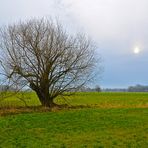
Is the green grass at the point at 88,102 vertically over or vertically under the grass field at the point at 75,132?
over

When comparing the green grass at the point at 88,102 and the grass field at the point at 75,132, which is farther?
the green grass at the point at 88,102

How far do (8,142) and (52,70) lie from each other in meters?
23.4

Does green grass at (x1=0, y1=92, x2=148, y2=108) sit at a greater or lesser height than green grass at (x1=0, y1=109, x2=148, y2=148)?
greater

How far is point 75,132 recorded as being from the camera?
20875 millimetres

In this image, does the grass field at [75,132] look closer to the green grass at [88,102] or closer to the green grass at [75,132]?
the green grass at [75,132]

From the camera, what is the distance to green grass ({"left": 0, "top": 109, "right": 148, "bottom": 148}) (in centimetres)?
1717

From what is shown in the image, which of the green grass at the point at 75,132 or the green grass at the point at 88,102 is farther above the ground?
the green grass at the point at 88,102

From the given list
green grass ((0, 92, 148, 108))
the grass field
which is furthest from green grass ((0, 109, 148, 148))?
green grass ((0, 92, 148, 108))

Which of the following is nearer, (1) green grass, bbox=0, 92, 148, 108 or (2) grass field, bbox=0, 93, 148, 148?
(2) grass field, bbox=0, 93, 148, 148

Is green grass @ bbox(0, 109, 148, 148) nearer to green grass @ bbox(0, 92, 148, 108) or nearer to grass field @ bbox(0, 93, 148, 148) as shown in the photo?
grass field @ bbox(0, 93, 148, 148)

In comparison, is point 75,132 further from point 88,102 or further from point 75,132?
point 88,102

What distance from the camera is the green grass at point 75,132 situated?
56.3 ft

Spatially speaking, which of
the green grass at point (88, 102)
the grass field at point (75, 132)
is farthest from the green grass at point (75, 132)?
the green grass at point (88, 102)

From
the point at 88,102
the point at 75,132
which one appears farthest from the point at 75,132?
the point at 88,102
